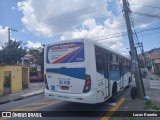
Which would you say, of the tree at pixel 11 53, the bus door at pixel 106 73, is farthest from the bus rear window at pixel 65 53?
the tree at pixel 11 53

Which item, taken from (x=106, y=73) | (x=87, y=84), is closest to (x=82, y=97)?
(x=87, y=84)

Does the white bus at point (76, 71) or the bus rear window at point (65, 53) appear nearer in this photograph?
the white bus at point (76, 71)

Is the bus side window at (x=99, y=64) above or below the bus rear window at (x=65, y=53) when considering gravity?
below

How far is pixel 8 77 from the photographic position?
24.6 meters

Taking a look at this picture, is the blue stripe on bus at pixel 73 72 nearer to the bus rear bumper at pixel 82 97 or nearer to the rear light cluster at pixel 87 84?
the rear light cluster at pixel 87 84

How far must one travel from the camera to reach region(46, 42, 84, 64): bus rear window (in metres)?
9.64

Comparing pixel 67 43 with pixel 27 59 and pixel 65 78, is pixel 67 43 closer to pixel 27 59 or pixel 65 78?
pixel 65 78

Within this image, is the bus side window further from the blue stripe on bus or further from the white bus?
the blue stripe on bus

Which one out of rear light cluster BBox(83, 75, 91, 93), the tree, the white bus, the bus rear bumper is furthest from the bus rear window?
the tree

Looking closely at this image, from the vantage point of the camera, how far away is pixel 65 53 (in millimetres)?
10039

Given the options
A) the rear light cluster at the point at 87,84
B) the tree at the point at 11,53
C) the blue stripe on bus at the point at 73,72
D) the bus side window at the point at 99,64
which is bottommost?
the rear light cluster at the point at 87,84

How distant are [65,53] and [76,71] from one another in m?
1.01

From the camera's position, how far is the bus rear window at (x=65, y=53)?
9641mm

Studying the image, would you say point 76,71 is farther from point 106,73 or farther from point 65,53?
point 106,73
